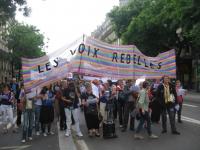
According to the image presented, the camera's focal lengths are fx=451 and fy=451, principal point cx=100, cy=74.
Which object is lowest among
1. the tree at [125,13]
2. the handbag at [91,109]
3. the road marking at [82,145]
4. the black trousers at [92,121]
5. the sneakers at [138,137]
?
the road marking at [82,145]

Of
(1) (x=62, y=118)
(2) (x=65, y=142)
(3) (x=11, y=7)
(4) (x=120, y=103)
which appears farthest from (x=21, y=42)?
(2) (x=65, y=142)

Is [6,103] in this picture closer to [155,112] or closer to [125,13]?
[155,112]

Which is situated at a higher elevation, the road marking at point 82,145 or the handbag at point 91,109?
the handbag at point 91,109

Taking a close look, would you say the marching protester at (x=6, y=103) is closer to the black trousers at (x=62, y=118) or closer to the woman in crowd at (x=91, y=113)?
the black trousers at (x=62, y=118)

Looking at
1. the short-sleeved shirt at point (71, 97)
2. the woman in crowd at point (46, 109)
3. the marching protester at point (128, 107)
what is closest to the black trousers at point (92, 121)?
the short-sleeved shirt at point (71, 97)

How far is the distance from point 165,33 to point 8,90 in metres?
38.3

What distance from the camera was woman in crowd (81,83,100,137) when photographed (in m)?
12.2

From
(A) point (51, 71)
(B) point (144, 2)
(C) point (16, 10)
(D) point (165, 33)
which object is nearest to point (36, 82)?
(A) point (51, 71)

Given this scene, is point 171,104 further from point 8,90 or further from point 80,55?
point 8,90

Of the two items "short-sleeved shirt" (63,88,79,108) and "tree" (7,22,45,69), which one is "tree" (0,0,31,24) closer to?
"short-sleeved shirt" (63,88,79,108)

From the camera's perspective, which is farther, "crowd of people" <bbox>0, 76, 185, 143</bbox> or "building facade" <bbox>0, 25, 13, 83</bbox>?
"building facade" <bbox>0, 25, 13, 83</bbox>

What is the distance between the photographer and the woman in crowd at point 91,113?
40.1ft

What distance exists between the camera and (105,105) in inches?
514

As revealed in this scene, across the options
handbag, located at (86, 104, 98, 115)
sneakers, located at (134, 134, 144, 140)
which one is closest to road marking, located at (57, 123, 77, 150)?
handbag, located at (86, 104, 98, 115)
